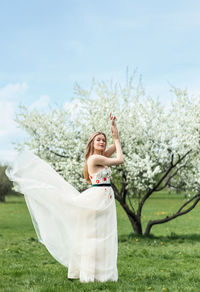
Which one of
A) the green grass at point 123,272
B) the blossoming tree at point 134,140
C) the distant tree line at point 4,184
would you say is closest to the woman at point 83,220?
the green grass at point 123,272

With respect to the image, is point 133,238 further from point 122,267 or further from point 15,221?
point 15,221

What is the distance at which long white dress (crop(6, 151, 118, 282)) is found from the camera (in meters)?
6.57

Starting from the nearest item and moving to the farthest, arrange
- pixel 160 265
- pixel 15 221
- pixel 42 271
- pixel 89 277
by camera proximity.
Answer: pixel 89 277 < pixel 42 271 < pixel 160 265 < pixel 15 221

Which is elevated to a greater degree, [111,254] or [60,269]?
[111,254]

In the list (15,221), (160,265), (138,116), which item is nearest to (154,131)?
(138,116)

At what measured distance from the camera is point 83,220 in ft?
21.8

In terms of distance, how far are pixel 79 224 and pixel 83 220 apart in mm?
92

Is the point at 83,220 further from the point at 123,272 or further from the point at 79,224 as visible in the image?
the point at 123,272

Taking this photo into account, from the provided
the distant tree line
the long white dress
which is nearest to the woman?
the long white dress

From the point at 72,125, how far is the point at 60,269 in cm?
807

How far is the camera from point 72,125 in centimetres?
1555

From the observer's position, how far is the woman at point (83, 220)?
658 centimetres

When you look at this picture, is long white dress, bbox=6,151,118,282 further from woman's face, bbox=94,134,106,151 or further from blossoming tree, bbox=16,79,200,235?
blossoming tree, bbox=16,79,200,235

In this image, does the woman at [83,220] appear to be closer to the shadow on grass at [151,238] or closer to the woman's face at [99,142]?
the woman's face at [99,142]
